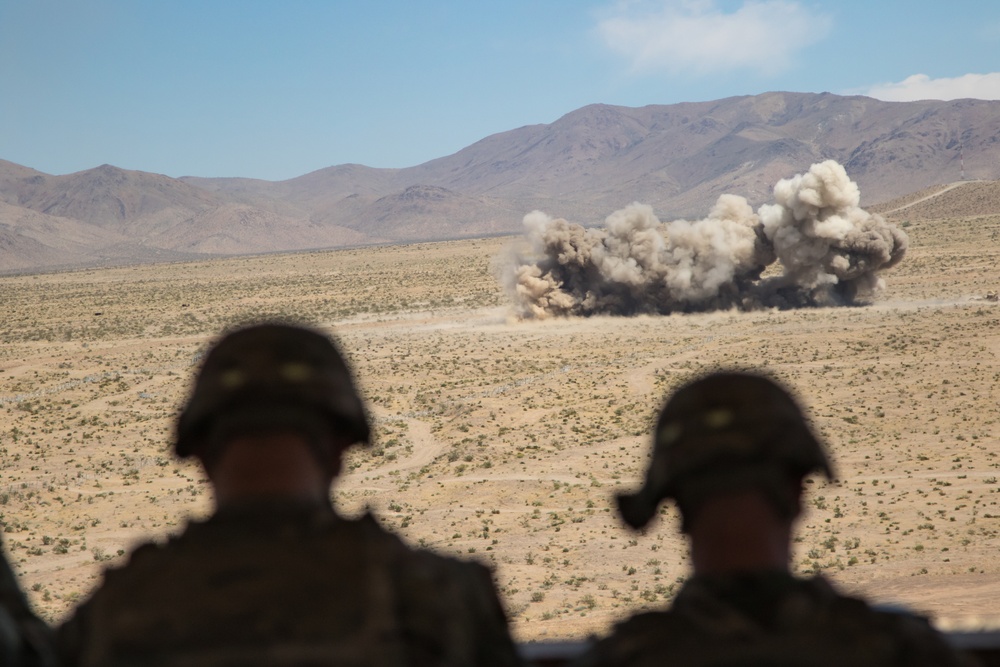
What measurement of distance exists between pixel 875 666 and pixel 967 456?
20371 millimetres

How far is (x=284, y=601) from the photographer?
1874 mm

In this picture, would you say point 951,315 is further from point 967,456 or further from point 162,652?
point 162,652

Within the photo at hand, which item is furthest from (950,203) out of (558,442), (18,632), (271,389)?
(18,632)

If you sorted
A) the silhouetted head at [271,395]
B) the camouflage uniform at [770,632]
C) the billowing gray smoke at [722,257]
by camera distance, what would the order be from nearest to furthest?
1. the camouflage uniform at [770,632]
2. the silhouetted head at [271,395]
3. the billowing gray smoke at [722,257]

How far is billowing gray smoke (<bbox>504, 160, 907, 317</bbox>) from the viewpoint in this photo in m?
41.0

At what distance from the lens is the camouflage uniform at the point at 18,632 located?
2.22m

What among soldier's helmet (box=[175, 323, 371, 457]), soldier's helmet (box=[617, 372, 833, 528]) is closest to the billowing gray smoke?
soldier's helmet (box=[617, 372, 833, 528])

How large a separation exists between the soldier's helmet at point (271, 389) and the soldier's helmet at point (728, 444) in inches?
25.6

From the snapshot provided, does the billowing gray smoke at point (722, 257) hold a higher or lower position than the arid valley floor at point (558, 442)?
higher

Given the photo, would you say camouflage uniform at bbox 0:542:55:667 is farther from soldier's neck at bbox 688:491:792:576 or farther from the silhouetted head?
soldier's neck at bbox 688:491:792:576

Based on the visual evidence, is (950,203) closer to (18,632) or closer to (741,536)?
(741,536)

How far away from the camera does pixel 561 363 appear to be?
34.3m

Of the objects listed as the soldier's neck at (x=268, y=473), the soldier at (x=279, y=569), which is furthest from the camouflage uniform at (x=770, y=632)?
the soldier's neck at (x=268, y=473)

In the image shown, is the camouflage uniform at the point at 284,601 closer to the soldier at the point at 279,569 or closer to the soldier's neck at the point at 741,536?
the soldier at the point at 279,569
